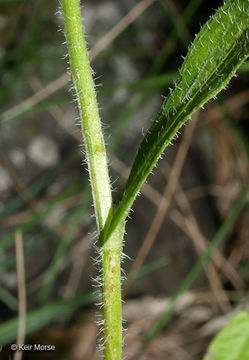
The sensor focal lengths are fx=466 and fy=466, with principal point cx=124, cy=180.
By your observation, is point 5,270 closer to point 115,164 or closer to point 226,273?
point 115,164

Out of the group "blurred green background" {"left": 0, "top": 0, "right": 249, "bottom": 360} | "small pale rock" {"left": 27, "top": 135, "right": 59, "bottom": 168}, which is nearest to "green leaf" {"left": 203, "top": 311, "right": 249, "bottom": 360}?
"blurred green background" {"left": 0, "top": 0, "right": 249, "bottom": 360}

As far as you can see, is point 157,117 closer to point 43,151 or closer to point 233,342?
point 233,342

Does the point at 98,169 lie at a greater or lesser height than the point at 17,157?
lesser

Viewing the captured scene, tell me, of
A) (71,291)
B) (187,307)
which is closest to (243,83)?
(187,307)

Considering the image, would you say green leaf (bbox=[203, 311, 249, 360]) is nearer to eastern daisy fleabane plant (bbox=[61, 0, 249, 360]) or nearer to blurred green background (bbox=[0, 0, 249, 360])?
eastern daisy fleabane plant (bbox=[61, 0, 249, 360])

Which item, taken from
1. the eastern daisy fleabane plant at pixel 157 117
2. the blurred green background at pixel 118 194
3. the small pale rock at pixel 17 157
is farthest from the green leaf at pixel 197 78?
the small pale rock at pixel 17 157

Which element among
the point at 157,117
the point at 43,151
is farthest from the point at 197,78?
the point at 43,151

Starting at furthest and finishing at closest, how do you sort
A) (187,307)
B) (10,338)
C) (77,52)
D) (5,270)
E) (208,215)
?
(208,215) → (187,307) → (5,270) → (10,338) → (77,52)

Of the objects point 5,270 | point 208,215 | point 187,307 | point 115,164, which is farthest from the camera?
point 208,215
